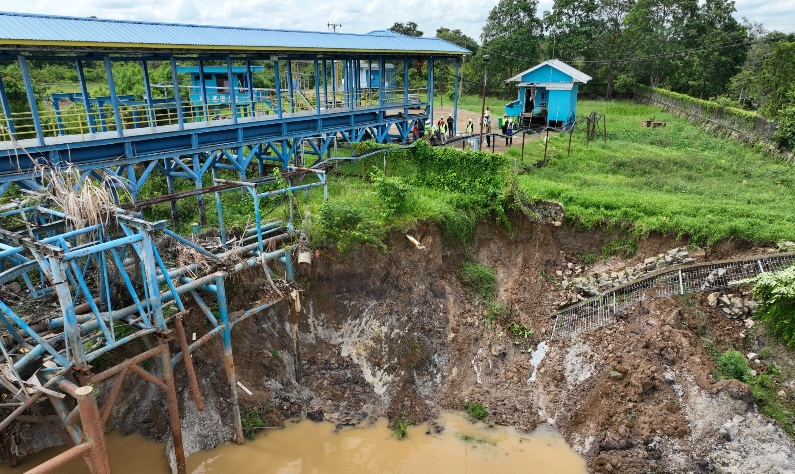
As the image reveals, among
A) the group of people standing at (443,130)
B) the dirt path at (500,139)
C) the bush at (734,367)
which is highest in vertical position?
Answer: the group of people standing at (443,130)

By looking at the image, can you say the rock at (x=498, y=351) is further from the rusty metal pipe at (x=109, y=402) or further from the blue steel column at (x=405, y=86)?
the blue steel column at (x=405, y=86)

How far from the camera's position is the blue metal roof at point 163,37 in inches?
524

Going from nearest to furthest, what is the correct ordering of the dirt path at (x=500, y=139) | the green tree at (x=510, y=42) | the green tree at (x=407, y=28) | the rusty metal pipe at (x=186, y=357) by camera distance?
the rusty metal pipe at (x=186, y=357) → the dirt path at (x=500, y=139) → the green tree at (x=510, y=42) → the green tree at (x=407, y=28)

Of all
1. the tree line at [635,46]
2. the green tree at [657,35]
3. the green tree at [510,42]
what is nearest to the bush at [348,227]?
the tree line at [635,46]

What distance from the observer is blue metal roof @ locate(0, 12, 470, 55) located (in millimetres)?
13312

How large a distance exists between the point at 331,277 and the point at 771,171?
19.7m

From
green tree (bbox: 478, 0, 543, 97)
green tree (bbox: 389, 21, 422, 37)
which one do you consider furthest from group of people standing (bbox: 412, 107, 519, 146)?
green tree (bbox: 389, 21, 422, 37)

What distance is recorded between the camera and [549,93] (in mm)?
31781

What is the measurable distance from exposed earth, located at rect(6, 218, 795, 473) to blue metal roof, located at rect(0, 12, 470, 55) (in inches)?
313

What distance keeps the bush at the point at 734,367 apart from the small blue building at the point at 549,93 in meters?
21.0

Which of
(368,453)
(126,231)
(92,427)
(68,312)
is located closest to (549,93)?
(368,453)

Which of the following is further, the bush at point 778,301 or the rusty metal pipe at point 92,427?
the bush at point 778,301

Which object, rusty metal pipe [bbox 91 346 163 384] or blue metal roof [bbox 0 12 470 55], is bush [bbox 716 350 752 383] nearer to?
rusty metal pipe [bbox 91 346 163 384]

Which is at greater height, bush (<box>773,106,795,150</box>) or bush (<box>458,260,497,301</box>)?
bush (<box>773,106,795,150</box>)
